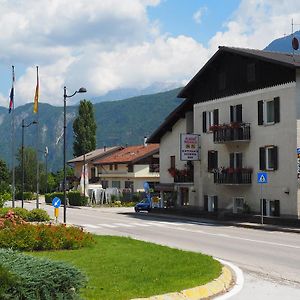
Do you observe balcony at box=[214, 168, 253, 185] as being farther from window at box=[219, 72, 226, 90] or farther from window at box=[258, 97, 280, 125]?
window at box=[219, 72, 226, 90]

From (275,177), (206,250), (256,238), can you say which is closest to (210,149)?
(275,177)

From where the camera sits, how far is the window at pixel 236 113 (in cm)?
3744

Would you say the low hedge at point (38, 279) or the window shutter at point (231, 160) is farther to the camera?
the window shutter at point (231, 160)

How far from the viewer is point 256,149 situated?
117 ft

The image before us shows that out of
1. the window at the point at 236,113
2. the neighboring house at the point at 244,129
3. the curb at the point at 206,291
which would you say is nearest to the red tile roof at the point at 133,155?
the neighboring house at the point at 244,129

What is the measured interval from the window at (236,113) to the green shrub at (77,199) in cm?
3159

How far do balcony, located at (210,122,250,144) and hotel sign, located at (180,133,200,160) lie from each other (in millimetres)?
3348

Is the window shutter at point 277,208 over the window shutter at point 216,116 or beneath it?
beneath

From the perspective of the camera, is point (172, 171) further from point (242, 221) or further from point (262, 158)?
point (242, 221)

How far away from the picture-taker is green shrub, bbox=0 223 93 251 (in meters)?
16.5

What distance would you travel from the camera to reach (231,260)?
52.9 feet

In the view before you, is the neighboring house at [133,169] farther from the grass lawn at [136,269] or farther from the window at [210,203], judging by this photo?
the grass lawn at [136,269]

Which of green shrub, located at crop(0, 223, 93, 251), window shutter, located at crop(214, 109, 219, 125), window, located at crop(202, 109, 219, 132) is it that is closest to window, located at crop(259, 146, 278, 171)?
window shutter, located at crop(214, 109, 219, 125)

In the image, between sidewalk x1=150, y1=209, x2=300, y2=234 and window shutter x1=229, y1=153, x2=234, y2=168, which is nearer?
sidewalk x1=150, y1=209, x2=300, y2=234
